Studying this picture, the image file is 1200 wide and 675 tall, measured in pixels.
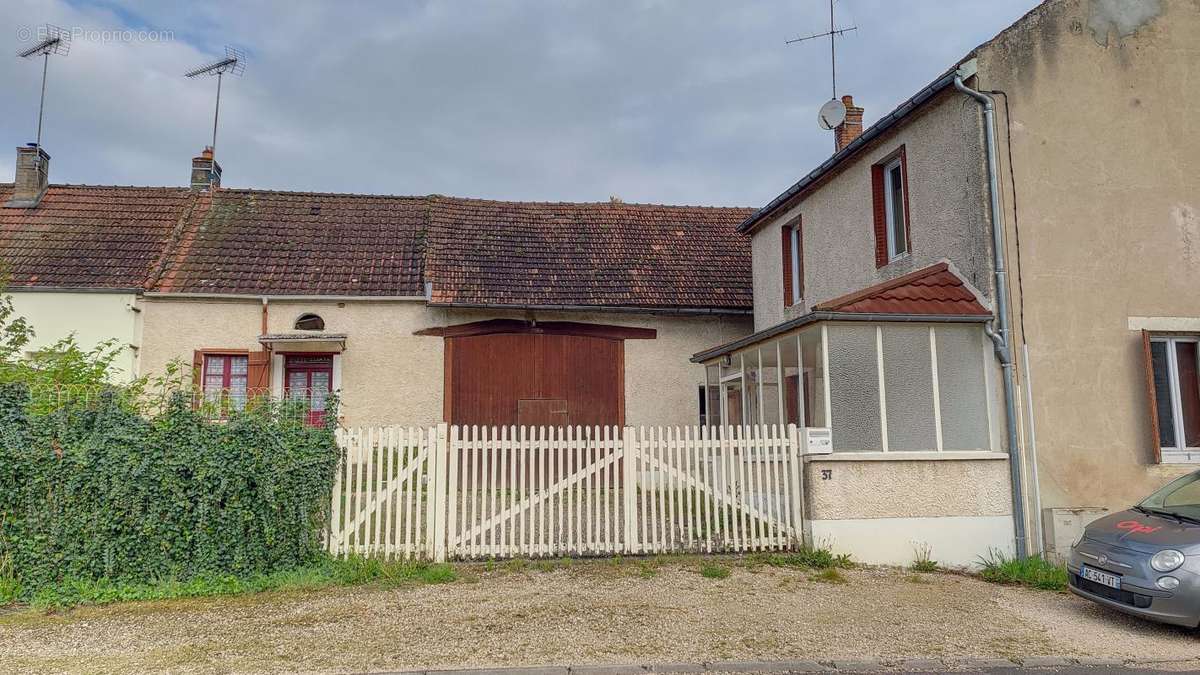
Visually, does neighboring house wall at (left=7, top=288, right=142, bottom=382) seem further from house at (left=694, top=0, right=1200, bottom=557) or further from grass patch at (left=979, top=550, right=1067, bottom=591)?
grass patch at (left=979, top=550, right=1067, bottom=591)

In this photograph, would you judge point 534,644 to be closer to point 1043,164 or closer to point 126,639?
point 126,639

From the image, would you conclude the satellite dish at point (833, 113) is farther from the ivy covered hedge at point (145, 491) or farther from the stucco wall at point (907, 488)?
the ivy covered hedge at point (145, 491)

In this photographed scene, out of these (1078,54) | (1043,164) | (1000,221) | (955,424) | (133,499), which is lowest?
(133,499)

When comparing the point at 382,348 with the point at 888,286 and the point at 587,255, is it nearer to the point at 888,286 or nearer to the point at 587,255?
the point at 587,255

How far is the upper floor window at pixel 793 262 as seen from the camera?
13.4 m

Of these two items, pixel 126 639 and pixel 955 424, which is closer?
pixel 126 639

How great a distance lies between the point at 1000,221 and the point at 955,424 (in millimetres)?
2372

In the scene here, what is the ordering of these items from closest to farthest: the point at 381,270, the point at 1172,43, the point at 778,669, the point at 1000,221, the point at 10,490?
1. the point at 778,669
2. the point at 10,490
3. the point at 1000,221
4. the point at 1172,43
5. the point at 381,270

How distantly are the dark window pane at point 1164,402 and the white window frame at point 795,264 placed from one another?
5.39 metres

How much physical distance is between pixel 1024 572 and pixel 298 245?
1367 cm

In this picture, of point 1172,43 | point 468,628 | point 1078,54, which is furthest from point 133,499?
point 1172,43

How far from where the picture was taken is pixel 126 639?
607 centimetres

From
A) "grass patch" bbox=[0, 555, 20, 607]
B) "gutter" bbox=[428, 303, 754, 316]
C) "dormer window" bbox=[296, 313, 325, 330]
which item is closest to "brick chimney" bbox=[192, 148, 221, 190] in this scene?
"dormer window" bbox=[296, 313, 325, 330]

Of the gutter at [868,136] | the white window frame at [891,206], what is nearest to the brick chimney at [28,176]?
the gutter at [868,136]
